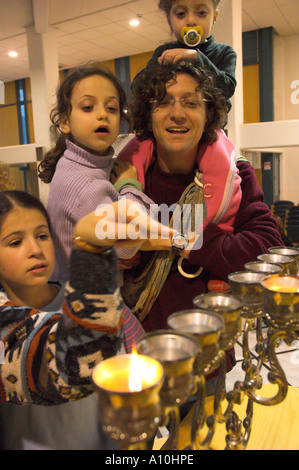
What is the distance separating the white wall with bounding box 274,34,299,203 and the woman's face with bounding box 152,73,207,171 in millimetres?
4931

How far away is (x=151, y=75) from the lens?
36.6 inches

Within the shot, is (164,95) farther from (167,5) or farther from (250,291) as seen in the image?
A: (250,291)

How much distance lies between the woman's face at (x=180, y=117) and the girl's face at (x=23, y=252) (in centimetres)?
38

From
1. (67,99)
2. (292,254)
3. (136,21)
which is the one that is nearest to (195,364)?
(292,254)

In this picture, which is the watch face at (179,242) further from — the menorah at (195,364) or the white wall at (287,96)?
the white wall at (287,96)

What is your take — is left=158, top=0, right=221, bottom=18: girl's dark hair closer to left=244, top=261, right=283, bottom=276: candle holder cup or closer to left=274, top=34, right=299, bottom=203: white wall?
left=244, top=261, right=283, bottom=276: candle holder cup

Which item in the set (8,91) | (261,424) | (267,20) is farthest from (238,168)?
(8,91)

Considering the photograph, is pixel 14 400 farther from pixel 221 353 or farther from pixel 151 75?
pixel 151 75

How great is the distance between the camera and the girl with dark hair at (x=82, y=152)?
0.79m

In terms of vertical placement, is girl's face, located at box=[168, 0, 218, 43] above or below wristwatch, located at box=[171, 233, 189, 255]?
above

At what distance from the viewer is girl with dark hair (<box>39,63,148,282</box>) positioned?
792mm

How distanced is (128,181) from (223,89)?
16.0 inches

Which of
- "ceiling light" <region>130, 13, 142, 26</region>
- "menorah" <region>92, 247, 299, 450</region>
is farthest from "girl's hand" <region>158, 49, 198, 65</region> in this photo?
"ceiling light" <region>130, 13, 142, 26</region>

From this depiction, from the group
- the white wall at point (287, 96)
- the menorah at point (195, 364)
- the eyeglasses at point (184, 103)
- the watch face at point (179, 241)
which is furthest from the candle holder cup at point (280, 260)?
the white wall at point (287, 96)
